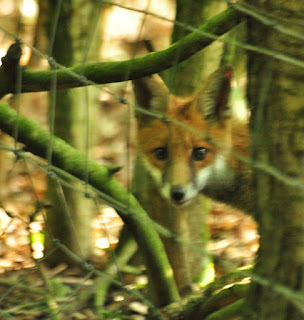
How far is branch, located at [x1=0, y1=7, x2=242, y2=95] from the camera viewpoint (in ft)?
7.38

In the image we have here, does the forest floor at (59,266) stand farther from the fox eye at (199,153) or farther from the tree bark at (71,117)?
the fox eye at (199,153)

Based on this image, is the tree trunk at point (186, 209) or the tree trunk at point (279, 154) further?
the tree trunk at point (186, 209)

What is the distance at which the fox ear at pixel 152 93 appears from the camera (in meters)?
3.69

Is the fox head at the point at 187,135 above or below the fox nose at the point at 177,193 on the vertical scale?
above

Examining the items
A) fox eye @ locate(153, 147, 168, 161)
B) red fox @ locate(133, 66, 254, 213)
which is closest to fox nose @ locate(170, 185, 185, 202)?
red fox @ locate(133, 66, 254, 213)

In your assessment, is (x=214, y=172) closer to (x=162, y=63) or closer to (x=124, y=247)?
(x=124, y=247)

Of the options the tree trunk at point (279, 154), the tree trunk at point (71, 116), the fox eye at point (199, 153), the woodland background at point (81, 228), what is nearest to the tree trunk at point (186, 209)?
the woodland background at point (81, 228)

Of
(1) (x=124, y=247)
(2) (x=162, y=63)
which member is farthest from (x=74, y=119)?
(2) (x=162, y=63)

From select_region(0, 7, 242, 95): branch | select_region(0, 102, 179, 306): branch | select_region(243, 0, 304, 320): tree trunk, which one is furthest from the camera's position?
select_region(0, 102, 179, 306): branch

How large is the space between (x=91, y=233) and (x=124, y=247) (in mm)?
420

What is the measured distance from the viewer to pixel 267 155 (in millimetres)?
1942

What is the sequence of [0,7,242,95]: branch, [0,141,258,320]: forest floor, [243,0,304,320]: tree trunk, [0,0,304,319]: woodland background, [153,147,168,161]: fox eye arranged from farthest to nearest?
[153,147,168,161]: fox eye < [0,141,258,320]: forest floor < [0,0,304,319]: woodland background < [0,7,242,95]: branch < [243,0,304,320]: tree trunk

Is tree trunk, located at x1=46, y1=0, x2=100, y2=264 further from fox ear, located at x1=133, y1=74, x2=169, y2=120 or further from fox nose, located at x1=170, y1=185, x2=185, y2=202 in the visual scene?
fox nose, located at x1=170, y1=185, x2=185, y2=202

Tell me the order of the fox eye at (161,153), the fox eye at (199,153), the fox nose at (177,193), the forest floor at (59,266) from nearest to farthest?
the forest floor at (59,266) < the fox nose at (177,193) < the fox eye at (199,153) < the fox eye at (161,153)
